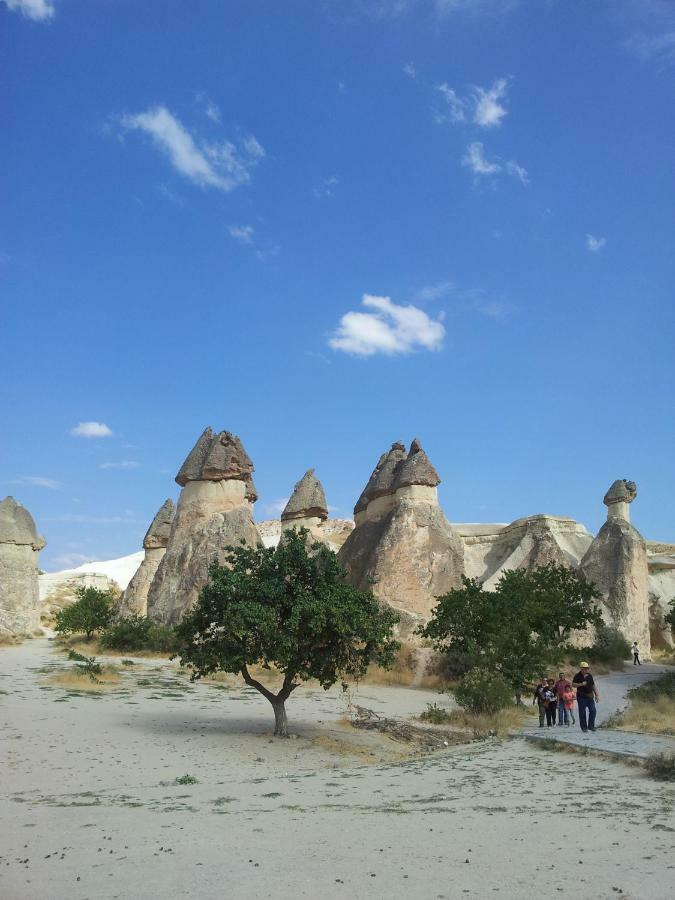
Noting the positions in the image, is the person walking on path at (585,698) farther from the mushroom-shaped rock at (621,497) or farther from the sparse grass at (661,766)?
the mushroom-shaped rock at (621,497)

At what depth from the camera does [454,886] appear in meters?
4.29

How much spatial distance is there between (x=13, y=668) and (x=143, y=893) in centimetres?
1645

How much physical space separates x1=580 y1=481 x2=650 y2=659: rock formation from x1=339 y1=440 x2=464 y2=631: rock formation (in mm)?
11093

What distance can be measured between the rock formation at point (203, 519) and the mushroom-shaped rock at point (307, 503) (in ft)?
6.91

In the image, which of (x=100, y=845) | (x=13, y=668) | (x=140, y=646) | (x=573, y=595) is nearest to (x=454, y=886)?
(x=100, y=845)

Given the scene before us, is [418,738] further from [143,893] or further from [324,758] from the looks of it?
[143,893]

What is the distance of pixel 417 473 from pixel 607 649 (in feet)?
31.8

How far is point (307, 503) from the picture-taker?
110 ft

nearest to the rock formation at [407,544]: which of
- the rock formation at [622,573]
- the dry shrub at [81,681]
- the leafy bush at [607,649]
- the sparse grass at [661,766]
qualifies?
the leafy bush at [607,649]

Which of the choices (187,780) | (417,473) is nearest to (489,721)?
(187,780)

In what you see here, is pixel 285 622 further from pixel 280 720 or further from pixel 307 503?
pixel 307 503

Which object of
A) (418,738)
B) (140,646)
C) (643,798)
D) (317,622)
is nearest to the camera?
(643,798)

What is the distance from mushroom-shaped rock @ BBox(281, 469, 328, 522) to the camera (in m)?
33.3

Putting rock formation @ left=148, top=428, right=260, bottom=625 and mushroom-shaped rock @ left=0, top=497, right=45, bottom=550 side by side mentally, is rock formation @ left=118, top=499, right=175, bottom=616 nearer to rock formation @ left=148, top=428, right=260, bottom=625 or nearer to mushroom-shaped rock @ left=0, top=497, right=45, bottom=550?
rock formation @ left=148, top=428, right=260, bottom=625
